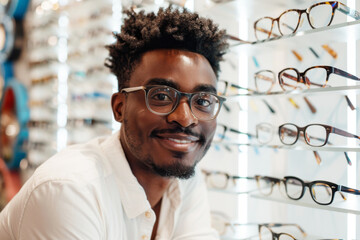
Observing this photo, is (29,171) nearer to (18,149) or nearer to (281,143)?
(18,149)

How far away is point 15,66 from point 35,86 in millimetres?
1507

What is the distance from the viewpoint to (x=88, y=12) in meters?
3.59

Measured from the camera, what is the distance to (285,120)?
1.98 m

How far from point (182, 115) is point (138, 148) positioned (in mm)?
224

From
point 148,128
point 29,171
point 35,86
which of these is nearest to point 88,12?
point 35,86

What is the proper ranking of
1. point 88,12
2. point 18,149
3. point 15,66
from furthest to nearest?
point 15,66 → point 18,149 → point 88,12

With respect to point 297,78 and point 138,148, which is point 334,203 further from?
point 138,148

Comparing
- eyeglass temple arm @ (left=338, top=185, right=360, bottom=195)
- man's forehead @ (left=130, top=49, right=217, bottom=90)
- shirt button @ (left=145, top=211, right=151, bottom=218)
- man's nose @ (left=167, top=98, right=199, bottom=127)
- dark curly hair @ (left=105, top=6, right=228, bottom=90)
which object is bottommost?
shirt button @ (left=145, top=211, right=151, bottom=218)

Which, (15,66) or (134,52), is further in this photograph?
(15,66)

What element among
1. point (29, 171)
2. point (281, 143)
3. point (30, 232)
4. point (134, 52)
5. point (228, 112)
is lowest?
point (29, 171)

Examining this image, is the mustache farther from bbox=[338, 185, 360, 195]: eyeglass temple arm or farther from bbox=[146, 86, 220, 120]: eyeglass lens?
bbox=[338, 185, 360, 195]: eyeglass temple arm

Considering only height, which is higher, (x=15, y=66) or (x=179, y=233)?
(x=15, y=66)

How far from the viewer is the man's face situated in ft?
4.27

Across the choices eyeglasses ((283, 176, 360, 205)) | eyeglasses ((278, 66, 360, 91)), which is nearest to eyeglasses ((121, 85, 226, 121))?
eyeglasses ((278, 66, 360, 91))
